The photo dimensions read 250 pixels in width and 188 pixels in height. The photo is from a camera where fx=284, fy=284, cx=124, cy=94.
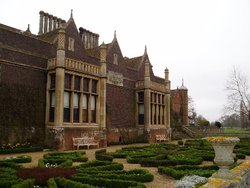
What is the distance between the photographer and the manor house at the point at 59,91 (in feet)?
66.6

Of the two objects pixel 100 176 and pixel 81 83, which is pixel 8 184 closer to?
pixel 100 176

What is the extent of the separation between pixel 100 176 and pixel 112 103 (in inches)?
777

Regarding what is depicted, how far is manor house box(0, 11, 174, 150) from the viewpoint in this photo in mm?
20312

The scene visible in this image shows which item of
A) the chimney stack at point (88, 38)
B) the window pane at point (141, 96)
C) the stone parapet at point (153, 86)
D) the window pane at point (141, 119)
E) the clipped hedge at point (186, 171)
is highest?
the chimney stack at point (88, 38)

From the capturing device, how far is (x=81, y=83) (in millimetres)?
23672

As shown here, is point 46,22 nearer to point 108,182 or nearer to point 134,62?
point 134,62

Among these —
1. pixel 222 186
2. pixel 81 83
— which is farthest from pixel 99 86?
pixel 222 186

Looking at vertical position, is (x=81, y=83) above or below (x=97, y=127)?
above

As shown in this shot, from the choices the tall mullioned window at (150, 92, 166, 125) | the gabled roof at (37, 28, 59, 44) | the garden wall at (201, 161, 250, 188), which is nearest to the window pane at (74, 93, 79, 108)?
the gabled roof at (37, 28, 59, 44)

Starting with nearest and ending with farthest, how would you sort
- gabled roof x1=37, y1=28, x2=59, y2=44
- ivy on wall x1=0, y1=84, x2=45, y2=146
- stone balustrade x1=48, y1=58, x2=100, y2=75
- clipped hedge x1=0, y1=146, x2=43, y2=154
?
clipped hedge x1=0, y1=146, x2=43, y2=154 → ivy on wall x1=0, y1=84, x2=45, y2=146 → stone balustrade x1=48, y1=58, x2=100, y2=75 → gabled roof x1=37, y1=28, x2=59, y2=44

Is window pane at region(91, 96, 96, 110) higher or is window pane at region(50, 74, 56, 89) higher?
window pane at region(50, 74, 56, 89)

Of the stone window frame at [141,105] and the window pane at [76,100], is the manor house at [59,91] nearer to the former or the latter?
the window pane at [76,100]

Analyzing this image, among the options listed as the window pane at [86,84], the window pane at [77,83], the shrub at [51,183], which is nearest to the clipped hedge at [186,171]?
the shrub at [51,183]

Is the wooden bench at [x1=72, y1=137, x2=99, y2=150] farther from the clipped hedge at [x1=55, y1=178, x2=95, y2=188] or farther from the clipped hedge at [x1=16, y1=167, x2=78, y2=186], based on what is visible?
the clipped hedge at [x1=55, y1=178, x2=95, y2=188]
